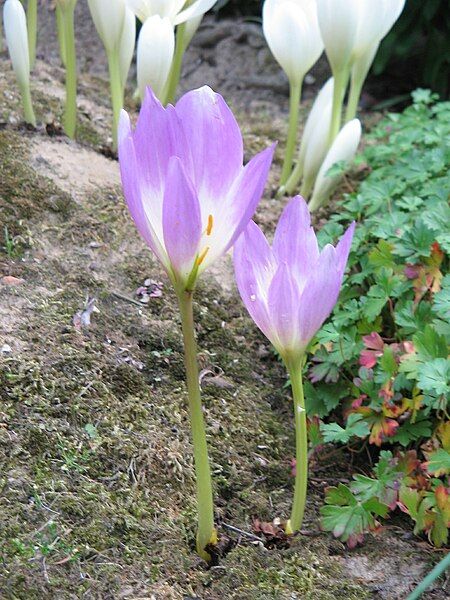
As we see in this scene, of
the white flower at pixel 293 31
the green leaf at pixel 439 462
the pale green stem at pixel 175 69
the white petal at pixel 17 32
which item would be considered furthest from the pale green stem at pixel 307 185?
the green leaf at pixel 439 462

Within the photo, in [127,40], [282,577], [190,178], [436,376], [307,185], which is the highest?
[190,178]

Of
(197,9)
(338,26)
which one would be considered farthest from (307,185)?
(197,9)

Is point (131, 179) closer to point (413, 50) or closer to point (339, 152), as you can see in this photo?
point (339, 152)

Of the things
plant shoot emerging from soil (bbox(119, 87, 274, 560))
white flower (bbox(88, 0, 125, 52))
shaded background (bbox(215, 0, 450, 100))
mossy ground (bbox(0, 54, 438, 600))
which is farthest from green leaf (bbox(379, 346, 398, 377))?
shaded background (bbox(215, 0, 450, 100))

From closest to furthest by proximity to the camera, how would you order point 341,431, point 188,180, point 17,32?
point 188,180 < point 341,431 < point 17,32

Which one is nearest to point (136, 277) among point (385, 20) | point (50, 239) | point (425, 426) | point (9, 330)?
point (50, 239)
